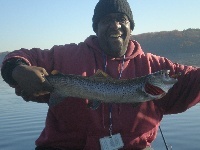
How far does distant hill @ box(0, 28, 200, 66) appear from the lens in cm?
7431

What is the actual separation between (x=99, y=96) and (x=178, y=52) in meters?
69.7

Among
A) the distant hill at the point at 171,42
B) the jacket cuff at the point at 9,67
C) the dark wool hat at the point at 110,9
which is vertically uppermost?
the dark wool hat at the point at 110,9

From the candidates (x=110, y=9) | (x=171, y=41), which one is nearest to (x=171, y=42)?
(x=171, y=41)

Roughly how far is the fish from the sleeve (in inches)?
46.8

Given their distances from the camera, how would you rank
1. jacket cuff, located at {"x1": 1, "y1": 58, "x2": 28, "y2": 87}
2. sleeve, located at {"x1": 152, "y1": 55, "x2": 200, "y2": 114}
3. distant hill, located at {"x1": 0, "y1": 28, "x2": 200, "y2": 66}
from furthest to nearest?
distant hill, located at {"x1": 0, "y1": 28, "x2": 200, "y2": 66} → sleeve, located at {"x1": 152, "y1": 55, "x2": 200, "y2": 114} → jacket cuff, located at {"x1": 1, "y1": 58, "x2": 28, "y2": 87}

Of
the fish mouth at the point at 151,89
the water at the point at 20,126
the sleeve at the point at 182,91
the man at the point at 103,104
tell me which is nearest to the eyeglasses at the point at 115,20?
the man at the point at 103,104

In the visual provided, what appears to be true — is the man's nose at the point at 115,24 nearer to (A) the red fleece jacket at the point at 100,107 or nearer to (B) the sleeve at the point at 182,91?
(A) the red fleece jacket at the point at 100,107

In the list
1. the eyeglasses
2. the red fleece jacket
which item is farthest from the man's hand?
the eyeglasses

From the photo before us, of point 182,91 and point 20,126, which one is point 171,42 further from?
point 182,91

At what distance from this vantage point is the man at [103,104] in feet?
21.2

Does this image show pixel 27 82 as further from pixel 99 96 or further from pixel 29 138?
pixel 29 138

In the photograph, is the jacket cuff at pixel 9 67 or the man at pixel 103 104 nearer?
the jacket cuff at pixel 9 67

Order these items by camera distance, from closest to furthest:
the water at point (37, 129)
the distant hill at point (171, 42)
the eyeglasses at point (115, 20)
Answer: the eyeglasses at point (115, 20)
the water at point (37, 129)
the distant hill at point (171, 42)

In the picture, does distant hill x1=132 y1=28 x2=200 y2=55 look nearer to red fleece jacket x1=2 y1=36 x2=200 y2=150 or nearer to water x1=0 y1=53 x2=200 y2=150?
water x1=0 y1=53 x2=200 y2=150
